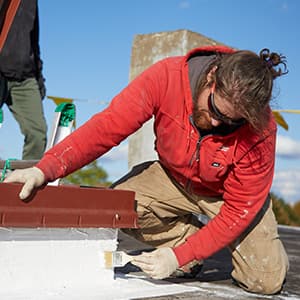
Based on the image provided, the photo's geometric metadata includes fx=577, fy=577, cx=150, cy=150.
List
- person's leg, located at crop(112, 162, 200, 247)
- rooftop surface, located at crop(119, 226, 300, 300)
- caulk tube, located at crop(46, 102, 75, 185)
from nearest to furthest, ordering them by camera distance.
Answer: rooftop surface, located at crop(119, 226, 300, 300) < caulk tube, located at crop(46, 102, 75, 185) < person's leg, located at crop(112, 162, 200, 247)

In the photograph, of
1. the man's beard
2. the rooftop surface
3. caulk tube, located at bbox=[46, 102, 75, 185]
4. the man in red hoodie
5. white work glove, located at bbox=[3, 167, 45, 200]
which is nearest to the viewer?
white work glove, located at bbox=[3, 167, 45, 200]

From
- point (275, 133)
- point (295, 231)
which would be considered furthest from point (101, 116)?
point (295, 231)

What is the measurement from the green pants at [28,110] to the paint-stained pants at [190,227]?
1.22 metres

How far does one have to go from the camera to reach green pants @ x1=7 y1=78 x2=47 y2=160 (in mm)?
3904

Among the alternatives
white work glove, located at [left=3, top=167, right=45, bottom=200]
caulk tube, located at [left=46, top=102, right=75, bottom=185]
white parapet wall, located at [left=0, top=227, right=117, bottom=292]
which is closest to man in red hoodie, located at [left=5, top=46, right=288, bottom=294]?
white work glove, located at [left=3, top=167, right=45, bottom=200]

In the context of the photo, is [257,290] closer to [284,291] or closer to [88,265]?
[284,291]

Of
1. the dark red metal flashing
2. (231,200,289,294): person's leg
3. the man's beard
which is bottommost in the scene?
(231,200,289,294): person's leg

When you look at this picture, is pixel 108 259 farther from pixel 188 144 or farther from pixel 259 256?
pixel 259 256

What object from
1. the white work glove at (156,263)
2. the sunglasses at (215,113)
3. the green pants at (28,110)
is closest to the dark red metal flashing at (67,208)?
the white work glove at (156,263)

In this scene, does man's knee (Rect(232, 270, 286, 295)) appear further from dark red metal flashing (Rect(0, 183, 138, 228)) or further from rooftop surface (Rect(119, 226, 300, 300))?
dark red metal flashing (Rect(0, 183, 138, 228))

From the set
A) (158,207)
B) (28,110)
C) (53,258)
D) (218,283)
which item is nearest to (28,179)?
(53,258)

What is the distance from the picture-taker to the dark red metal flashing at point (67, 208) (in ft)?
6.25

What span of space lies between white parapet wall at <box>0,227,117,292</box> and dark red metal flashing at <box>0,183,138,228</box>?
0.05 m

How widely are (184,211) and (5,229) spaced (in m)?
1.05
